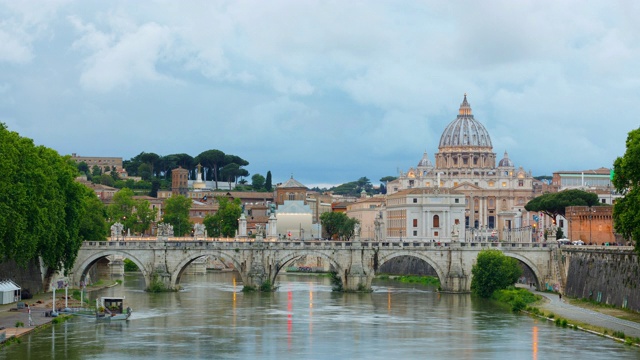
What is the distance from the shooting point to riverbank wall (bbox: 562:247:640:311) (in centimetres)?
7269

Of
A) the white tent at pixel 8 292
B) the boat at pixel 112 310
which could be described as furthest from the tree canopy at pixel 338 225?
the boat at pixel 112 310

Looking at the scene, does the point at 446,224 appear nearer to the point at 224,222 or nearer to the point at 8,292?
the point at 224,222

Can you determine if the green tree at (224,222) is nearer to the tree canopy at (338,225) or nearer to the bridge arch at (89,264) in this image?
the tree canopy at (338,225)

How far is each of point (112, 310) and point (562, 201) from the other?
7206cm

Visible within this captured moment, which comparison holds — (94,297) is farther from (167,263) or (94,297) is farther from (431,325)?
(431,325)

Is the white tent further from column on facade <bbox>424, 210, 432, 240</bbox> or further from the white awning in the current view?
column on facade <bbox>424, 210, 432, 240</bbox>

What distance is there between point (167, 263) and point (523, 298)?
2707 cm

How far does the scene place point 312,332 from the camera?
6906 centimetres

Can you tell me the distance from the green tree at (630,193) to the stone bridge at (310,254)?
1005 inches

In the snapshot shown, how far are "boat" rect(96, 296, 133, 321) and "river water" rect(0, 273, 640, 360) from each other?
3.20 feet

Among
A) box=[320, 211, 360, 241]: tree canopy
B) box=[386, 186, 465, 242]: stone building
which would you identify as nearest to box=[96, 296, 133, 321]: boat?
box=[386, 186, 465, 242]: stone building

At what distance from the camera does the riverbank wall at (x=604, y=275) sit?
Answer: 7269cm

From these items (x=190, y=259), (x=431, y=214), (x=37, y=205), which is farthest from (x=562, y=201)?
(x=37, y=205)

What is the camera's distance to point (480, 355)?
5966cm
